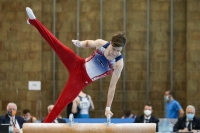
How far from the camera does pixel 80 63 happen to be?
24.8 ft

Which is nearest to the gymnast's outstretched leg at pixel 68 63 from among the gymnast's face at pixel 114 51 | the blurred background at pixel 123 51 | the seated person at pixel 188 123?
the gymnast's face at pixel 114 51

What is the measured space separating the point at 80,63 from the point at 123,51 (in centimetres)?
713

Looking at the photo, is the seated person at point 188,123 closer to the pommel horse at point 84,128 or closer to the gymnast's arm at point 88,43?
the gymnast's arm at point 88,43

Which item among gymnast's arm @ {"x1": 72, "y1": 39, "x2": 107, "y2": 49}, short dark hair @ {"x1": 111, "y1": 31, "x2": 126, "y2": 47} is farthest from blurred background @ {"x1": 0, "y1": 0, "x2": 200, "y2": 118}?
short dark hair @ {"x1": 111, "y1": 31, "x2": 126, "y2": 47}

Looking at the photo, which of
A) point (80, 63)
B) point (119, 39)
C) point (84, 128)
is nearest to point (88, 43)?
point (80, 63)

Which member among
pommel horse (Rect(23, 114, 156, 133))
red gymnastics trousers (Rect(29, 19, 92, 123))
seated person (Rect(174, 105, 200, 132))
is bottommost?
seated person (Rect(174, 105, 200, 132))

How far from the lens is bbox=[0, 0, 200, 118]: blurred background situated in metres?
14.6

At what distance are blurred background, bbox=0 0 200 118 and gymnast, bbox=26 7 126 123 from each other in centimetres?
705

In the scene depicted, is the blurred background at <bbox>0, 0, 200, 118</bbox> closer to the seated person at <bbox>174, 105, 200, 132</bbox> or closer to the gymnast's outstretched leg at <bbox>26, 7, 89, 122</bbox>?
the seated person at <bbox>174, 105, 200, 132</bbox>

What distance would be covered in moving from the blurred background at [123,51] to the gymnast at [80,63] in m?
7.05

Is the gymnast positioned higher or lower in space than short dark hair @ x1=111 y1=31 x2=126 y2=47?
lower

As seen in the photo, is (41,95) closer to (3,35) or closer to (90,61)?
(3,35)

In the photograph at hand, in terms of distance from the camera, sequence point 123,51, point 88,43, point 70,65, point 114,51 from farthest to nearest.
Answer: point 123,51
point 70,65
point 88,43
point 114,51

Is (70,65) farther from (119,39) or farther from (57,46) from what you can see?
(119,39)
